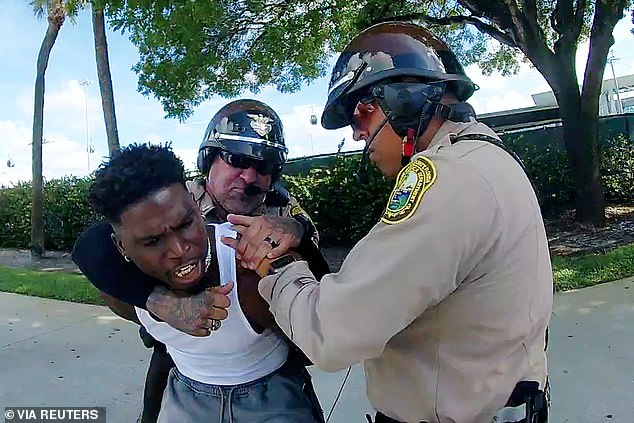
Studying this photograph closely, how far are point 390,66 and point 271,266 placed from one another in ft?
1.59

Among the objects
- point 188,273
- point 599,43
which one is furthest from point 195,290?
point 599,43

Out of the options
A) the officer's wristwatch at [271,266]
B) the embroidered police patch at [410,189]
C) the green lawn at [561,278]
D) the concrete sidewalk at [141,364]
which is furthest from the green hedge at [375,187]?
the embroidered police patch at [410,189]

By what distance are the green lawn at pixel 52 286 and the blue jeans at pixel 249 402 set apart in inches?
210

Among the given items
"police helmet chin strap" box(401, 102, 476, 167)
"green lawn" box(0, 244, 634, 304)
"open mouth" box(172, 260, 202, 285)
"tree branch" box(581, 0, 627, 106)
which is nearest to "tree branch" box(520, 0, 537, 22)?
"tree branch" box(581, 0, 627, 106)

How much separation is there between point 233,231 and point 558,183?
30.9 ft

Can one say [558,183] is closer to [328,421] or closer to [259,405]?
[328,421]

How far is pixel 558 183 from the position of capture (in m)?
10.1

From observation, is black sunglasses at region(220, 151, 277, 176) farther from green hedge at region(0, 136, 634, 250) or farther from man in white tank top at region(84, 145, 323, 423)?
green hedge at region(0, 136, 634, 250)

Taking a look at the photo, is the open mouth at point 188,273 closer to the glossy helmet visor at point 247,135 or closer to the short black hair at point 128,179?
the short black hair at point 128,179

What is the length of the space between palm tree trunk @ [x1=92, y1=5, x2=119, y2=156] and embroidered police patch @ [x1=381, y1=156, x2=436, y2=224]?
9967mm

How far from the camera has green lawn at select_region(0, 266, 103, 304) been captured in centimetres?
695

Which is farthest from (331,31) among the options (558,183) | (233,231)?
(233,231)

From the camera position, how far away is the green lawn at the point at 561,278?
20.2 ft

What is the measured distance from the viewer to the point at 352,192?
9039mm
